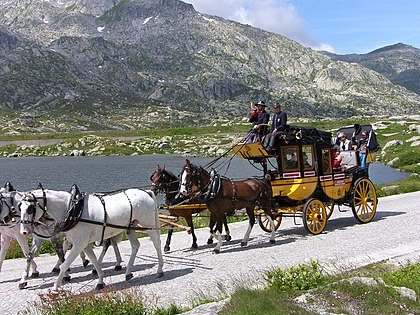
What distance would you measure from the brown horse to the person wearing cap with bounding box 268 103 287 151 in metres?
1.53

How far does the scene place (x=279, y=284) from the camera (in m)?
10.1

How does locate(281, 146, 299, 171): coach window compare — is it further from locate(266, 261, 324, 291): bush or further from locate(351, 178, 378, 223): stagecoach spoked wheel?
locate(266, 261, 324, 291): bush

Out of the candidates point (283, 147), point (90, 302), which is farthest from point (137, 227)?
point (283, 147)

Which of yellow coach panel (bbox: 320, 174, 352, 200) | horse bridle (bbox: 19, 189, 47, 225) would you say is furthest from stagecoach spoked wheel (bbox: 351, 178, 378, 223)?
horse bridle (bbox: 19, 189, 47, 225)

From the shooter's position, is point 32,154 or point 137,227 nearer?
point 137,227

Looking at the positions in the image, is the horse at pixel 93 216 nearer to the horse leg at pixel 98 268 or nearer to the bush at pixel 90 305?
the horse leg at pixel 98 268

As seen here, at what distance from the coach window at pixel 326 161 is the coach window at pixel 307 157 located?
2.12 ft

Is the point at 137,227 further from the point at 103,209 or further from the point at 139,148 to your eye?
the point at 139,148

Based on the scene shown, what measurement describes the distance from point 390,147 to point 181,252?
82.7 m

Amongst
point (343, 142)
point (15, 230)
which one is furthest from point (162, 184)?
point (343, 142)

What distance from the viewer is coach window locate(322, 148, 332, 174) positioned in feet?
62.5

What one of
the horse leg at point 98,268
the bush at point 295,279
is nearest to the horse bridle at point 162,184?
the horse leg at point 98,268

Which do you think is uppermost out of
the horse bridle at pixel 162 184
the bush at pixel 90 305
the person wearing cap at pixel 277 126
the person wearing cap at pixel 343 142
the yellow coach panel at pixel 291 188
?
the person wearing cap at pixel 277 126

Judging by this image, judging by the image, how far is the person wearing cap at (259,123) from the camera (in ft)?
57.9
